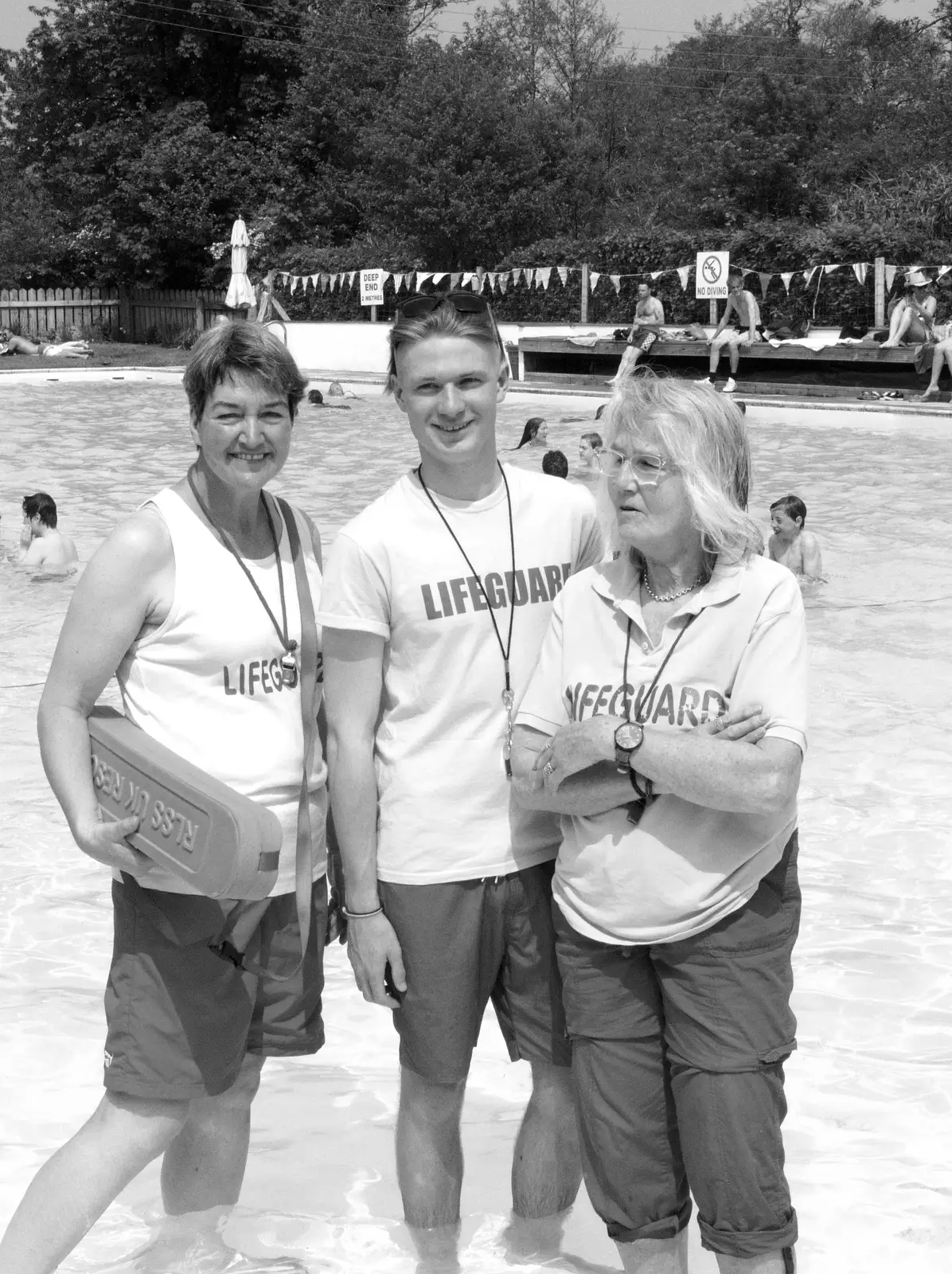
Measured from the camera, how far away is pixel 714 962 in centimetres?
222

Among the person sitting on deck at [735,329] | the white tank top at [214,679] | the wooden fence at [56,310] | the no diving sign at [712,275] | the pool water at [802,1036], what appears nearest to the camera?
the white tank top at [214,679]

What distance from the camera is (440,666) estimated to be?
95.2 inches

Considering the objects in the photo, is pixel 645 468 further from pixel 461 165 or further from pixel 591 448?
pixel 461 165

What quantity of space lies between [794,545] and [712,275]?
15.8 meters

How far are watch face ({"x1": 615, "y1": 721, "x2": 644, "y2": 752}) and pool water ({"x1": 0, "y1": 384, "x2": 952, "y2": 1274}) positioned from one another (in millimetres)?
1295

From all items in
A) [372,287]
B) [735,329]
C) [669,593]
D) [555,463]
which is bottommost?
[555,463]

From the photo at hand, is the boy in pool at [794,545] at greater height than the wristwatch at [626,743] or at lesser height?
lesser

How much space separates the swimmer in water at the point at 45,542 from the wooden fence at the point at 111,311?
26.5m

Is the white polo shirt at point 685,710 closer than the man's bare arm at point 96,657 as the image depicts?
Yes

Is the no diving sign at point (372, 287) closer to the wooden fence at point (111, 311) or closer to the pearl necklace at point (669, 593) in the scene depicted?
the wooden fence at point (111, 311)

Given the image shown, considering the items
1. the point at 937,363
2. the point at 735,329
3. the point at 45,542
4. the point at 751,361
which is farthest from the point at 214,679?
the point at 735,329

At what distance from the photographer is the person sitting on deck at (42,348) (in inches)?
1252

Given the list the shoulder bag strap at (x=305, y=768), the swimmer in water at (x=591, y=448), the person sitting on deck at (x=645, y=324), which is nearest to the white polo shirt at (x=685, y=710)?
the shoulder bag strap at (x=305, y=768)

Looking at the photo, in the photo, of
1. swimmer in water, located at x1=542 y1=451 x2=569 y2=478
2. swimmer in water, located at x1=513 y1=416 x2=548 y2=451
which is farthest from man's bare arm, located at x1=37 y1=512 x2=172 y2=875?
swimmer in water, located at x1=513 y1=416 x2=548 y2=451
